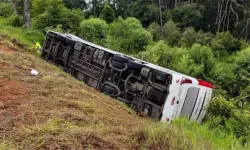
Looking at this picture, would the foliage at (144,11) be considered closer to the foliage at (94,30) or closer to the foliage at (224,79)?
the foliage at (94,30)

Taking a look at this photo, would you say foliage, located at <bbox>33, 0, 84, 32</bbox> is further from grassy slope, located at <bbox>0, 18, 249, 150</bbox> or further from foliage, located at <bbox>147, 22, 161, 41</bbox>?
grassy slope, located at <bbox>0, 18, 249, 150</bbox>

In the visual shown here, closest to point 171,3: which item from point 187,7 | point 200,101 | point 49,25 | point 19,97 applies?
point 187,7

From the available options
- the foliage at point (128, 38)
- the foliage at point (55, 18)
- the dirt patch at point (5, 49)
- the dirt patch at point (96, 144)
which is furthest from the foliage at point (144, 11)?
the dirt patch at point (96, 144)

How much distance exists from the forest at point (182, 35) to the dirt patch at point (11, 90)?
3718 mm

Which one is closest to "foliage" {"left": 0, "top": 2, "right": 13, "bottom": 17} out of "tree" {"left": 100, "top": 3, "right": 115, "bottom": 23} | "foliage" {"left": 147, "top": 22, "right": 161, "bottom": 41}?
"tree" {"left": 100, "top": 3, "right": 115, "bottom": 23}

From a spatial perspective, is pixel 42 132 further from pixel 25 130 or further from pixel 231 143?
pixel 231 143

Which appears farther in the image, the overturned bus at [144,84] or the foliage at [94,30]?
the foliage at [94,30]

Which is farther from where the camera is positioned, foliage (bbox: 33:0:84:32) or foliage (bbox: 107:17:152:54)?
foliage (bbox: 33:0:84:32)

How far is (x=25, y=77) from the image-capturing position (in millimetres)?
7273

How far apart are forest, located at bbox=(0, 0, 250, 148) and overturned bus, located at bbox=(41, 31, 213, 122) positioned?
2.02 ft

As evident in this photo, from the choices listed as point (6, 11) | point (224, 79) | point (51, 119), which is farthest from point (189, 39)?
point (51, 119)

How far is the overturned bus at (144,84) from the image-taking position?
7.79 meters

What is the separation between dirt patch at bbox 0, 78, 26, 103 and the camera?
541cm

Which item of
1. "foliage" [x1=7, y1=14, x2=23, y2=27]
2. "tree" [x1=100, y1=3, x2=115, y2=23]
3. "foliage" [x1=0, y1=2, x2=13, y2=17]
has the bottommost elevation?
"foliage" [x1=0, y1=2, x2=13, y2=17]
